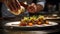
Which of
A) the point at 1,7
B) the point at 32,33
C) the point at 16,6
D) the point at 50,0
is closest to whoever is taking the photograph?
the point at 32,33

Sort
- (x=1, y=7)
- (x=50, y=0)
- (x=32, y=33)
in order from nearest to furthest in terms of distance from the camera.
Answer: (x=32, y=33)
(x=1, y=7)
(x=50, y=0)

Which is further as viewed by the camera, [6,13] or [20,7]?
[6,13]

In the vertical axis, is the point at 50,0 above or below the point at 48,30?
above

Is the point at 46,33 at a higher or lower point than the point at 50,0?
lower

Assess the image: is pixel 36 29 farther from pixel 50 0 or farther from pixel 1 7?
pixel 50 0

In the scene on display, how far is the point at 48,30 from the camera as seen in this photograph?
2.78 feet

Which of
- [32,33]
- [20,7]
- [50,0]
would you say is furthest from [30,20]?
[50,0]

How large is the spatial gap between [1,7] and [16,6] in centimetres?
46

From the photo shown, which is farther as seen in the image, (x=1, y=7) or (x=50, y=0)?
(x=50, y=0)

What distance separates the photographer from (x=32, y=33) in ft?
2.69

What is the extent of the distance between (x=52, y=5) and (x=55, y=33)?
0.76 meters

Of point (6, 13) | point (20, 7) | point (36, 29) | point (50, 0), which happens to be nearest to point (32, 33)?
point (36, 29)

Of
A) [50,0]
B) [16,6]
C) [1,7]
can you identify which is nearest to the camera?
[16,6]

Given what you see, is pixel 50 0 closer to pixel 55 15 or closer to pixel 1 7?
pixel 55 15
